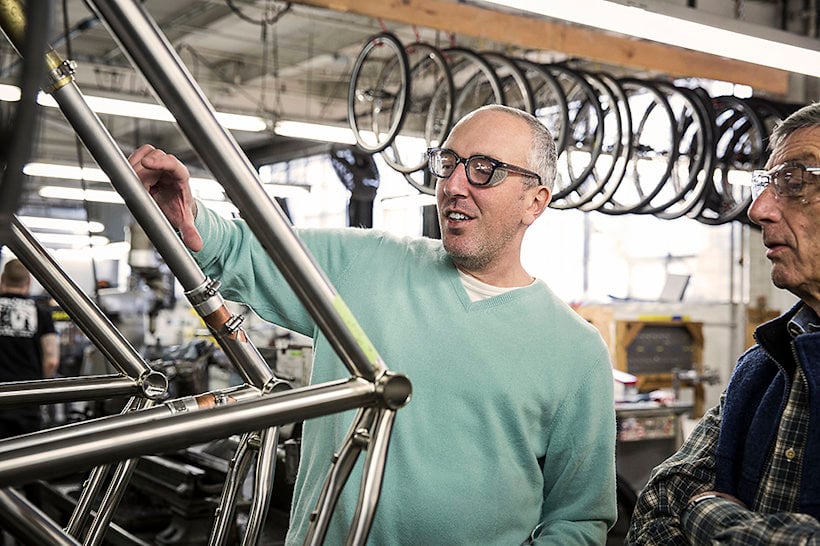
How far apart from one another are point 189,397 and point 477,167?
94 centimetres

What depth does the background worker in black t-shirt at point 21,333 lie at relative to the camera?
518 centimetres

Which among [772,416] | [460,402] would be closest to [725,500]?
[772,416]

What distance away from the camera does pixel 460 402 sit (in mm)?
1607

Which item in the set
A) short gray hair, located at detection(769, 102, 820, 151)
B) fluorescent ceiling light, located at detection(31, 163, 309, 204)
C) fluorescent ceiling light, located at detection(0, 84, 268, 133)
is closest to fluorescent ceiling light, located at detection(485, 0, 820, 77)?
short gray hair, located at detection(769, 102, 820, 151)

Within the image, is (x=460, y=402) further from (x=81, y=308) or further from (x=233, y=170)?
(x=233, y=170)

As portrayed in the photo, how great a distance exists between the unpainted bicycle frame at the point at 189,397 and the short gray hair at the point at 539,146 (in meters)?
0.89

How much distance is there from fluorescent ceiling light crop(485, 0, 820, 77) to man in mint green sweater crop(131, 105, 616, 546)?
1139 mm

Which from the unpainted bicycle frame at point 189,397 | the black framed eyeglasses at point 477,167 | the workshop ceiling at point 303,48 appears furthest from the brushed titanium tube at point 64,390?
the workshop ceiling at point 303,48

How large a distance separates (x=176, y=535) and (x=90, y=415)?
1333 mm

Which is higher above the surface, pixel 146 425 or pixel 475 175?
pixel 475 175

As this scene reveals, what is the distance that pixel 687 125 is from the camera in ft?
20.3

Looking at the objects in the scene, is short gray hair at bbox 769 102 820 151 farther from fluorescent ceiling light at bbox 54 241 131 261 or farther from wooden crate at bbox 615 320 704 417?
fluorescent ceiling light at bbox 54 241 131 261

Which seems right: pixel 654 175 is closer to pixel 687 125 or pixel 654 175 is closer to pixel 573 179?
pixel 687 125

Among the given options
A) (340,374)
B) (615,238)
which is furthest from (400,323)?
(615,238)
